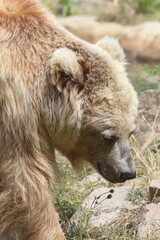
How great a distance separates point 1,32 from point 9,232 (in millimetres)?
1652

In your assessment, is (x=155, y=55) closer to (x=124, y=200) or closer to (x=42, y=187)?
(x=124, y=200)

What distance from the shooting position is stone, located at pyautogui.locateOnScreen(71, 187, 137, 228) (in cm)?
567

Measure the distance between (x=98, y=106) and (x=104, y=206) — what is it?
58.8 inches

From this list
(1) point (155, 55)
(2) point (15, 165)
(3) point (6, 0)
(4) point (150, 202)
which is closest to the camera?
(2) point (15, 165)

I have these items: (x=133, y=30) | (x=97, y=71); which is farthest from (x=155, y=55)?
(x=97, y=71)

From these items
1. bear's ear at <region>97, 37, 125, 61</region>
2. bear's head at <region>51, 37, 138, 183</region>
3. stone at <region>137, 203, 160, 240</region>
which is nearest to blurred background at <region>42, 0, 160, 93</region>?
bear's ear at <region>97, 37, 125, 61</region>

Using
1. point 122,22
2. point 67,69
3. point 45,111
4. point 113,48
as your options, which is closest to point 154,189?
point 113,48

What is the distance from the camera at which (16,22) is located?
16.4 feet

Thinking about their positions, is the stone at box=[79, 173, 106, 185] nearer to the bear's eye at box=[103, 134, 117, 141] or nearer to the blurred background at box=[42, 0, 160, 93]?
the bear's eye at box=[103, 134, 117, 141]

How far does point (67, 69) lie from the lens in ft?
15.8

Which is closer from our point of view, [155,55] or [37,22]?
[37,22]

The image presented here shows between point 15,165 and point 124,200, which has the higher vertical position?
point 15,165

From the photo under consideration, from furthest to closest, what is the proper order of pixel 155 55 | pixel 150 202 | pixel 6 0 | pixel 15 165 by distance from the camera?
pixel 155 55, pixel 150 202, pixel 6 0, pixel 15 165

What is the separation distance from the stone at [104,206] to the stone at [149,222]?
356mm
